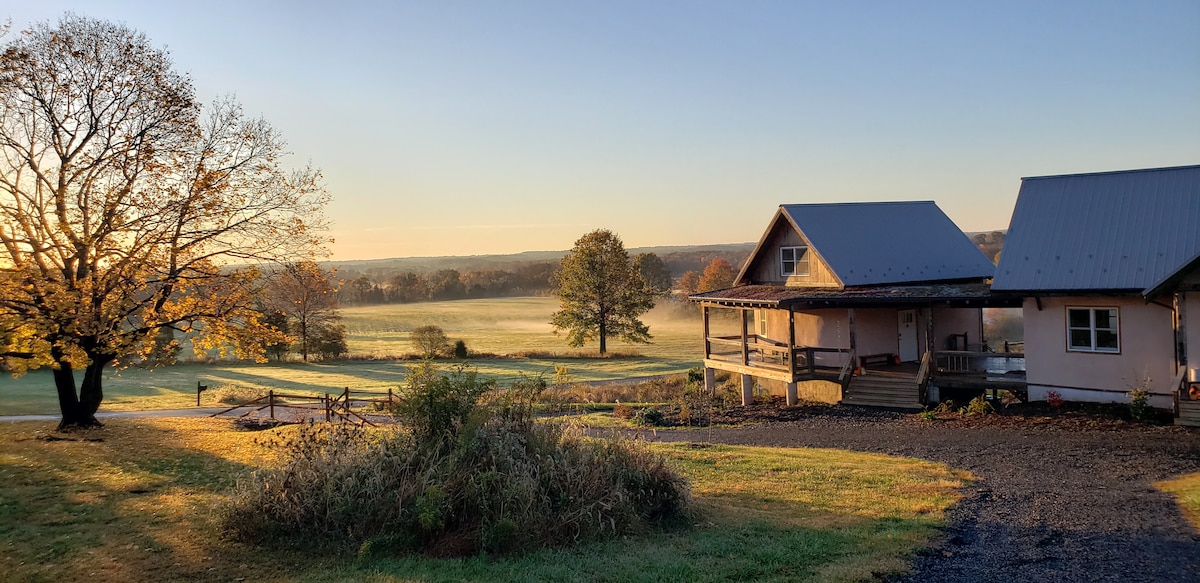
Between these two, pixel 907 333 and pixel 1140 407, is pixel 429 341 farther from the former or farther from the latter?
pixel 1140 407

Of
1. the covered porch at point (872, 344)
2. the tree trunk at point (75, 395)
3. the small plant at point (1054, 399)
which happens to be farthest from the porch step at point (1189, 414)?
the tree trunk at point (75, 395)

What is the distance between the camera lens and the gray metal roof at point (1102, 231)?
20.5 m

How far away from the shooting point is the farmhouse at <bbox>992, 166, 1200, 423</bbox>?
19.2 metres

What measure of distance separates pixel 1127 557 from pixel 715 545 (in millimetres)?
4522

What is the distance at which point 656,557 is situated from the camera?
9.04 m

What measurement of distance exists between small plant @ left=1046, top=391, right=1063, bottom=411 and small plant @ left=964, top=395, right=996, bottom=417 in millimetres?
1378

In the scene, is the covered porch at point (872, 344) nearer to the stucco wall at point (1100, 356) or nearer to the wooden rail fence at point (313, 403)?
the stucco wall at point (1100, 356)

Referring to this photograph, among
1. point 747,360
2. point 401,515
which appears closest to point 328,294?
point 747,360

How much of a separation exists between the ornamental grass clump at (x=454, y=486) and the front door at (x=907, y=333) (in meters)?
19.4

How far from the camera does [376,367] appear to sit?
48.1 meters

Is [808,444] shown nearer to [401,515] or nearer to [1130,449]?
[1130,449]

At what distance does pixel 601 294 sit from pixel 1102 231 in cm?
3969

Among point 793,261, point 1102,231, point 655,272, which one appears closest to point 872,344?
point 793,261

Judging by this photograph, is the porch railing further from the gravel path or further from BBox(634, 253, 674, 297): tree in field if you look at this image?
BBox(634, 253, 674, 297): tree in field
